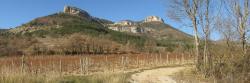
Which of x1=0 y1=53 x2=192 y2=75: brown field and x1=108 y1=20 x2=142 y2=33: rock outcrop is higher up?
x1=108 y1=20 x2=142 y2=33: rock outcrop

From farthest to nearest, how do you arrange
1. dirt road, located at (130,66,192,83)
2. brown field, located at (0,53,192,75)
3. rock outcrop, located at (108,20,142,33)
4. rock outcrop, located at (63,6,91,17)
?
1. rock outcrop, located at (108,20,142,33)
2. rock outcrop, located at (63,6,91,17)
3. brown field, located at (0,53,192,75)
4. dirt road, located at (130,66,192,83)

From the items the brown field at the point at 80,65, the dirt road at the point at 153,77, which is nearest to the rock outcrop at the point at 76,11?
the brown field at the point at 80,65

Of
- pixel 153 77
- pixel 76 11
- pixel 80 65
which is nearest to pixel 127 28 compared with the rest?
pixel 76 11

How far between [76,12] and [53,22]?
89.5 feet

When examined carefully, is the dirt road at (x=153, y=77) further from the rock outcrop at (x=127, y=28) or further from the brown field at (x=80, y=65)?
the rock outcrop at (x=127, y=28)

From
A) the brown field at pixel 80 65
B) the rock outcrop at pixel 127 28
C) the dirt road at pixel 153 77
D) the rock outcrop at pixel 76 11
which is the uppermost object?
the rock outcrop at pixel 76 11

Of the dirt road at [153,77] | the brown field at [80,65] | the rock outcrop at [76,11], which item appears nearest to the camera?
the dirt road at [153,77]

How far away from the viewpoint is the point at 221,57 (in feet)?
64.4

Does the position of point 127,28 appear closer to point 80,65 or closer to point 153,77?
point 80,65

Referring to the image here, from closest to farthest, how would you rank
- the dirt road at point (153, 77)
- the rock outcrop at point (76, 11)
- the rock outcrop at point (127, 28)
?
the dirt road at point (153, 77)
the rock outcrop at point (76, 11)
the rock outcrop at point (127, 28)

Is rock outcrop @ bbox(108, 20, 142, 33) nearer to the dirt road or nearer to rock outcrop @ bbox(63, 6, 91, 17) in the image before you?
rock outcrop @ bbox(63, 6, 91, 17)

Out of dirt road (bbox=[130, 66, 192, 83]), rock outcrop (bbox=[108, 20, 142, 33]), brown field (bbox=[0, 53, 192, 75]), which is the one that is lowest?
brown field (bbox=[0, 53, 192, 75])

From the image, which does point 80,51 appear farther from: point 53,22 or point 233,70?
point 233,70

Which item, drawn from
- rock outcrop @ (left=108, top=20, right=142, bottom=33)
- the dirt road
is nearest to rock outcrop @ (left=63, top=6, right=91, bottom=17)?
rock outcrop @ (left=108, top=20, right=142, bottom=33)
